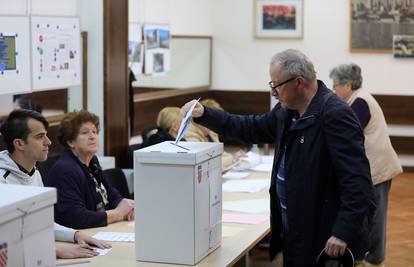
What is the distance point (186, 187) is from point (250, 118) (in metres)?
0.67

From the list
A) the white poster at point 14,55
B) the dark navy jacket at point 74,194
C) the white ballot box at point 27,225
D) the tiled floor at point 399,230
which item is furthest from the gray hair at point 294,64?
the tiled floor at point 399,230

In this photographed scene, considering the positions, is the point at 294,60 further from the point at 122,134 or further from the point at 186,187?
the point at 122,134

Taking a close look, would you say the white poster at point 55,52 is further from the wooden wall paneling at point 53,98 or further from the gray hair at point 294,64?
the gray hair at point 294,64

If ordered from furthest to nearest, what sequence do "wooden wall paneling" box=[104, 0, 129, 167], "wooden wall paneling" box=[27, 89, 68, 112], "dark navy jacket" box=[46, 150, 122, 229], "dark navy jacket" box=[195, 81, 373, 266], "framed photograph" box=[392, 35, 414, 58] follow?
"framed photograph" box=[392, 35, 414, 58] < "wooden wall paneling" box=[104, 0, 129, 167] < "wooden wall paneling" box=[27, 89, 68, 112] < "dark navy jacket" box=[46, 150, 122, 229] < "dark navy jacket" box=[195, 81, 373, 266]

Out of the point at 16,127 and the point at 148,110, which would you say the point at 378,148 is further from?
the point at 148,110

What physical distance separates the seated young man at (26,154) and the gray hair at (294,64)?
1180mm

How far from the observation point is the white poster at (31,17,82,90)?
529 centimetres

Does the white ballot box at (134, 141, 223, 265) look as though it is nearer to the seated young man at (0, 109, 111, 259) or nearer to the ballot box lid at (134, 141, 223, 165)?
the ballot box lid at (134, 141, 223, 165)

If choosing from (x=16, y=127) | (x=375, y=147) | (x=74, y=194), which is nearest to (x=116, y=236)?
(x=74, y=194)

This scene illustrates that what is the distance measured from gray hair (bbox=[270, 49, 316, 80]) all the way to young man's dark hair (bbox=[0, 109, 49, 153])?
1310 mm

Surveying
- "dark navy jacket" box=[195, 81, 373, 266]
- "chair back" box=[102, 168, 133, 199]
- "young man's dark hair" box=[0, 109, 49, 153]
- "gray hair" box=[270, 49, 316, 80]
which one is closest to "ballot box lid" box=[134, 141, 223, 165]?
"dark navy jacket" box=[195, 81, 373, 266]

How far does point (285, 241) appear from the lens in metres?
3.22

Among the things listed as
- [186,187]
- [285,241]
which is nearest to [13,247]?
[186,187]

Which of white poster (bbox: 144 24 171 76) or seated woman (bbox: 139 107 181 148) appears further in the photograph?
white poster (bbox: 144 24 171 76)
